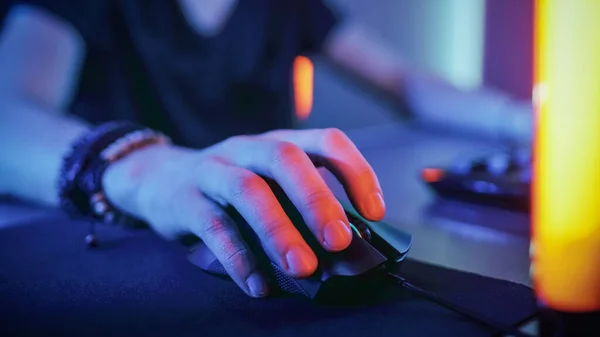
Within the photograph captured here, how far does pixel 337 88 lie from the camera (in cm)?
157

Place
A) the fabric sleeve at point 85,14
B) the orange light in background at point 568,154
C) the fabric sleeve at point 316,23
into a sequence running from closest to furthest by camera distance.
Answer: the orange light in background at point 568,154, the fabric sleeve at point 85,14, the fabric sleeve at point 316,23

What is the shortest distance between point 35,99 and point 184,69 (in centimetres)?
31

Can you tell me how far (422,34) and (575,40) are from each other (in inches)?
58.8

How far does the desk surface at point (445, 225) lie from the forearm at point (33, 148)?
2cm

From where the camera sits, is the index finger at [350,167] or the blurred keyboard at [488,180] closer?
the index finger at [350,167]

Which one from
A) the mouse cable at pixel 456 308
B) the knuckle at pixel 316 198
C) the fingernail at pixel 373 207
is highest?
the knuckle at pixel 316 198

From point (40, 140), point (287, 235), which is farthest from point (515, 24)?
point (287, 235)

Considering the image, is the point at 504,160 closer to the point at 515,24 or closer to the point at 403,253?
the point at 403,253

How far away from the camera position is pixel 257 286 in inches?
17.5

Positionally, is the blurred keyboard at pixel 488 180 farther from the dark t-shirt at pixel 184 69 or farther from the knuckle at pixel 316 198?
the dark t-shirt at pixel 184 69

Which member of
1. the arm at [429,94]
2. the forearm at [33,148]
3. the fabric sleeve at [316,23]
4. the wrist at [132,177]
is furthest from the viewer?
the fabric sleeve at [316,23]

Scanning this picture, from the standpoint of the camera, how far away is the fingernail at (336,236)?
1.40ft

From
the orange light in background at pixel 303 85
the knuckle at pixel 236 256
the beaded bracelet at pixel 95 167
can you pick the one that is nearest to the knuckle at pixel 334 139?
the knuckle at pixel 236 256

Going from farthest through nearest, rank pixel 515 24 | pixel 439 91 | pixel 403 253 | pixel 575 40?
pixel 515 24
pixel 439 91
pixel 403 253
pixel 575 40
